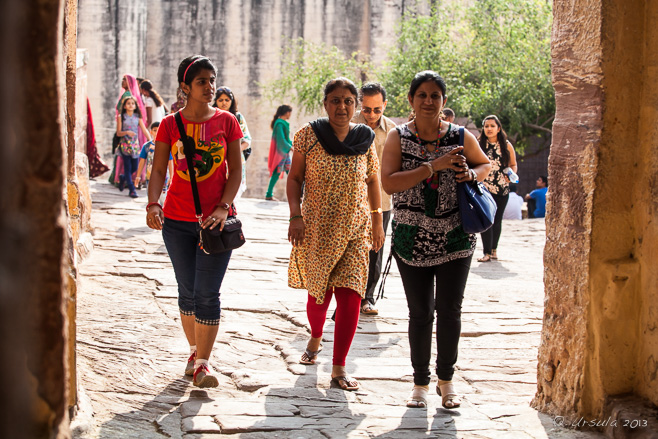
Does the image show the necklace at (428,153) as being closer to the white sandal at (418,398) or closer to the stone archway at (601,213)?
the stone archway at (601,213)

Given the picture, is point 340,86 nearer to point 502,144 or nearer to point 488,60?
point 502,144

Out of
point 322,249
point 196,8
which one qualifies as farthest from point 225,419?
point 196,8

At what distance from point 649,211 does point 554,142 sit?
622 millimetres

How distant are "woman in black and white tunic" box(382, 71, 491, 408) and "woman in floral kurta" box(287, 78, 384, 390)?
0.45 metres

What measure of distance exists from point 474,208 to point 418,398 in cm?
105

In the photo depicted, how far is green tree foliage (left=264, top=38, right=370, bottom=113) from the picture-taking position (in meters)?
20.4

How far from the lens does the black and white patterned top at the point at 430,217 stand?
4.33 metres

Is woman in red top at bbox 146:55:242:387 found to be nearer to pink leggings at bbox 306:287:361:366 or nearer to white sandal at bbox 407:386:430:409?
pink leggings at bbox 306:287:361:366

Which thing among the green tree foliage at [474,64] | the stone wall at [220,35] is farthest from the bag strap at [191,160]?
the stone wall at [220,35]

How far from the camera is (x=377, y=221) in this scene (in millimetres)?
5070

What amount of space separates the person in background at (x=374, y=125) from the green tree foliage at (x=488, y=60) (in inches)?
448

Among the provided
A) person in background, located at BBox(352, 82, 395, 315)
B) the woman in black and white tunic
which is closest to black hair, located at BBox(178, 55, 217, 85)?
the woman in black and white tunic

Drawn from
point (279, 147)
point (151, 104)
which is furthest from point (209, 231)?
point (151, 104)

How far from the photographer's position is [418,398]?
4438 millimetres
